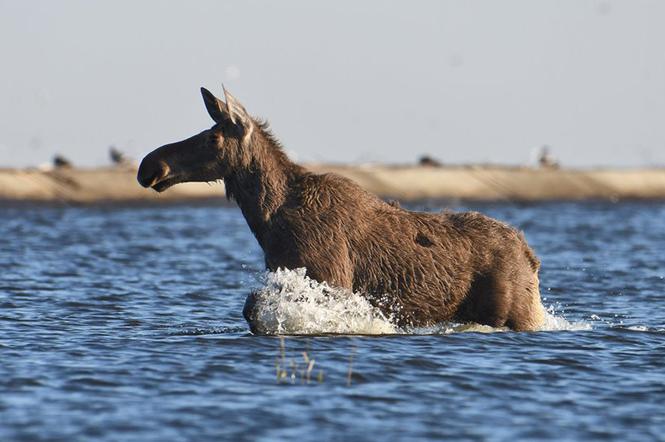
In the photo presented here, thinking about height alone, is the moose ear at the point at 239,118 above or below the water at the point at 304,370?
above

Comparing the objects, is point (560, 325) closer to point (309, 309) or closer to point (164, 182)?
point (309, 309)

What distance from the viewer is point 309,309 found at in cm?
1420

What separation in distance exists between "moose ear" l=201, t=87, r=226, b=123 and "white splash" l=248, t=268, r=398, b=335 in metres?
1.93

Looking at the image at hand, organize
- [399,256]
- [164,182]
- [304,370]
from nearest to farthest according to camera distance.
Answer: [304,370] < [399,256] < [164,182]

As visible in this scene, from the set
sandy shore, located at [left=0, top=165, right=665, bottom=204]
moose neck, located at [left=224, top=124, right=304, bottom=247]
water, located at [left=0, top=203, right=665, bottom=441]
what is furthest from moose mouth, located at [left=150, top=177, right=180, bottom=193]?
sandy shore, located at [left=0, top=165, right=665, bottom=204]

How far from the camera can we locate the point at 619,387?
12.3m

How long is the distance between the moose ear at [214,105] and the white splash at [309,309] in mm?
1930

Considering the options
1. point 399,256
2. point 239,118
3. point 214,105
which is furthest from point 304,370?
point 214,105

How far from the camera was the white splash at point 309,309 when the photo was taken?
45.4 feet

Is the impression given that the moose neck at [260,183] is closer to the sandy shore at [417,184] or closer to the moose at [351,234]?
the moose at [351,234]

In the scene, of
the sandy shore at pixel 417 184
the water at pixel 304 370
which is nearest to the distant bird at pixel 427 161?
the sandy shore at pixel 417 184

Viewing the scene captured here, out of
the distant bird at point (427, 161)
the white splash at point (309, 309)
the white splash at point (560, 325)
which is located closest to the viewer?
the white splash at point (309, 309)

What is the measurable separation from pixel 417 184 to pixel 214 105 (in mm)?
64692

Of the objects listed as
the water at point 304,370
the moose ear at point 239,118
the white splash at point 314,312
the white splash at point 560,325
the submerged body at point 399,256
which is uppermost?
the moose ear at point 239,118
